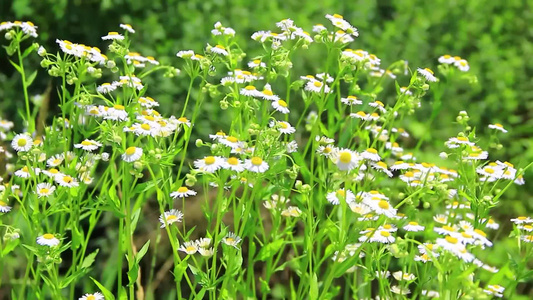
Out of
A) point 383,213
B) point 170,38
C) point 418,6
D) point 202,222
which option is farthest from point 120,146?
point 418,6

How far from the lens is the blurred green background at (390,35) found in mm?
2893

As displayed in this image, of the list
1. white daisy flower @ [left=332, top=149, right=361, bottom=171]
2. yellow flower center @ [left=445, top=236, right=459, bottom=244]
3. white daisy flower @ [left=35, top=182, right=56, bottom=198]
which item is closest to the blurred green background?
white daisy flower @ [left=35, top=182, right=56, bottom=198]

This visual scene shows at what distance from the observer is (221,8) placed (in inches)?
118

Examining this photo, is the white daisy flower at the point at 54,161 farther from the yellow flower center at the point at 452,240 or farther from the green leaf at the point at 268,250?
the yellow flower center at the point at 452,240

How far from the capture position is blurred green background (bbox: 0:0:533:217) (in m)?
2.89

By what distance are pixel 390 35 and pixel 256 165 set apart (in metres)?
2.08

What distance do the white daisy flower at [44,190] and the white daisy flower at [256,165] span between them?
1.47ft

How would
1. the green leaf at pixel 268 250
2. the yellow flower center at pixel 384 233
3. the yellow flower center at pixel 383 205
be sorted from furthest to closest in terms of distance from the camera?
the green leaf at pixel 268 250, the yellow flower center at pixel 384 233, the yellow flower center at pixel 383 205

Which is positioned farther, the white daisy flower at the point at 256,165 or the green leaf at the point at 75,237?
the green leaf at the point at 75,237

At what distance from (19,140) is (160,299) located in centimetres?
100

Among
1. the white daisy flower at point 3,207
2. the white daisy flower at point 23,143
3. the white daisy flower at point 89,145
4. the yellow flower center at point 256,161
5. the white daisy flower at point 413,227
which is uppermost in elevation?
the yellow flower center at point 256,161

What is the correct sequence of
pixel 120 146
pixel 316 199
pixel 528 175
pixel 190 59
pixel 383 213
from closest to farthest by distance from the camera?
1. pixel 383 213
2. pixel 120 146
3. pixel 190 59
4. pixel 316 199
5. pixel 528 175

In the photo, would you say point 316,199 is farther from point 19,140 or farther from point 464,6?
point 464,6

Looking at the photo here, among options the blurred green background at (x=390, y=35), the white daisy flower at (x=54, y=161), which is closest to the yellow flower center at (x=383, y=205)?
the white daisy flower at (x=54, y=161)
